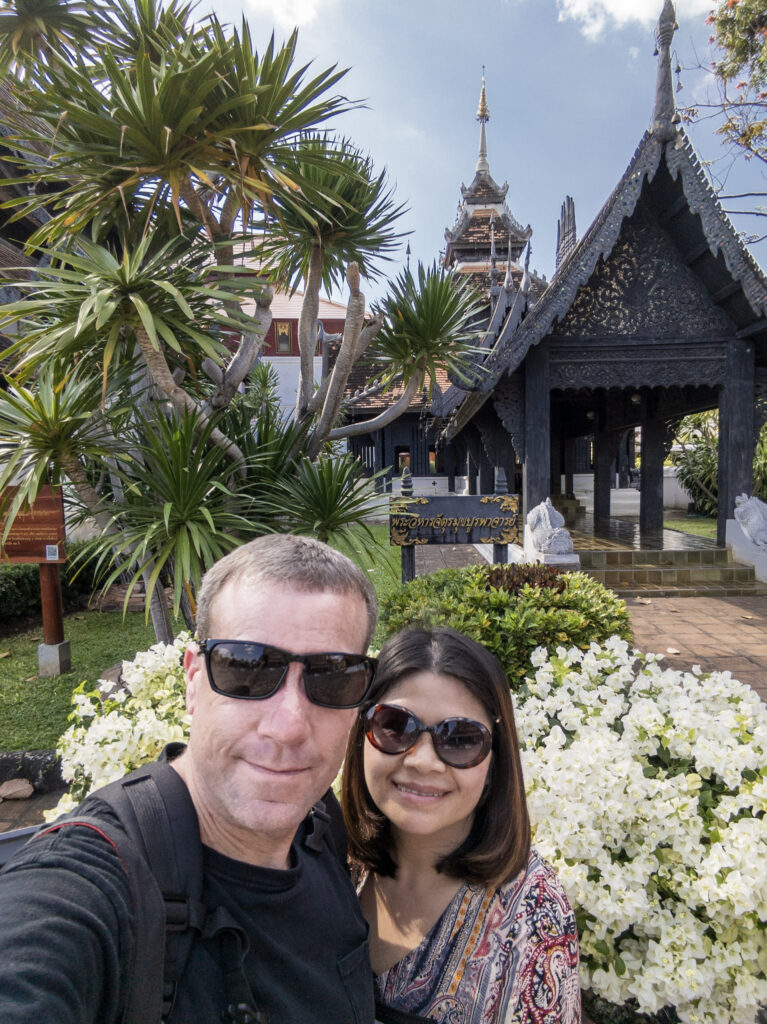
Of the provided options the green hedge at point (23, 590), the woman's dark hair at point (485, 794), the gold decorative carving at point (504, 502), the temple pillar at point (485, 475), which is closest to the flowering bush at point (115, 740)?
the woman's dark hair at point (485, 794)

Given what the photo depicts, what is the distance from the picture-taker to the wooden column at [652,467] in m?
10.8

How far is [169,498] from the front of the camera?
11.1 ft

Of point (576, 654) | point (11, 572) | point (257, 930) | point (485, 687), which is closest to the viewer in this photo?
point (257, 930)

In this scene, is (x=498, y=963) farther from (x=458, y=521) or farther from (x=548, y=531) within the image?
(x=548, y=531)

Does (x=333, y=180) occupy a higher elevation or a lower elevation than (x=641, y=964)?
higher

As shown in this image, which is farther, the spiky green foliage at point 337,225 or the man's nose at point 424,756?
the spiky green foliage at point 337,225

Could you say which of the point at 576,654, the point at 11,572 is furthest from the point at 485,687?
the point at 11,572

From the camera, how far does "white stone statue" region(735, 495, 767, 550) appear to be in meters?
7.99

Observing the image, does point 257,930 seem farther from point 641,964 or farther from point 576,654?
point 576,654

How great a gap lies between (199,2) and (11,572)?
6209 mm

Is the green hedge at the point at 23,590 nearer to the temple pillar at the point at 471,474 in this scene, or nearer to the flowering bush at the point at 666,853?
the flowering bush at the point at 666,853

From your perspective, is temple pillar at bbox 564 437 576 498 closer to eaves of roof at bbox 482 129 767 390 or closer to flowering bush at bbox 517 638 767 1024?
eaves of roof at bbox 482 129 767 390

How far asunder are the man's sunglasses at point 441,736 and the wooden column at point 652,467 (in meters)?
10.4

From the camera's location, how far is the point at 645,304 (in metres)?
8.15
